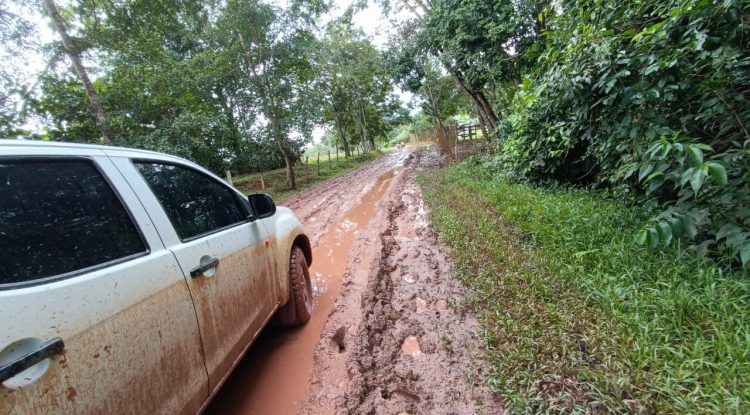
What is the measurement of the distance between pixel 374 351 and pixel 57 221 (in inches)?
82.7

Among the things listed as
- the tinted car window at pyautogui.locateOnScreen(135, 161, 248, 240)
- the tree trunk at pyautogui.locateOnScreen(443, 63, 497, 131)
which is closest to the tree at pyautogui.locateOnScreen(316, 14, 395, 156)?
the tree trunk at pyautogui.locateOnScreen(443, 63, 497, 131)

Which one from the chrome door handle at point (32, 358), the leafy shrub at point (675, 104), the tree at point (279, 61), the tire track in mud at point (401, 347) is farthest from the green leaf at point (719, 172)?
the tree at point (279, 61)

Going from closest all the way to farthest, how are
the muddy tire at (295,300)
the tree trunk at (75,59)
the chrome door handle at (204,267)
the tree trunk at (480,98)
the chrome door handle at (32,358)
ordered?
the chrome door handle at (32,358), the chrome door handle at (204,267), the muddy tire at (295,300), the tree trunk at (75,59), the tree trunk at (480,98)

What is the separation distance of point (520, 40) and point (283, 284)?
9.53 m

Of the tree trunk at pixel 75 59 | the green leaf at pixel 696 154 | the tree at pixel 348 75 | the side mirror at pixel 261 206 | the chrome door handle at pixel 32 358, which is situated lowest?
the green leaf at pixel 696 154

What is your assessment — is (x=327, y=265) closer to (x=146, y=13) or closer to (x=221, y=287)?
(x=221, y=287)

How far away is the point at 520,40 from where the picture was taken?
9.06 metres

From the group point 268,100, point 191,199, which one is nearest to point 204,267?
point 191,199

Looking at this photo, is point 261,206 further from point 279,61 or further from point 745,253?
point 279,61

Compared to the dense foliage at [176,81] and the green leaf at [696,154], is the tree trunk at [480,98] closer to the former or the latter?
Answer: the dense foliage at [176,81]

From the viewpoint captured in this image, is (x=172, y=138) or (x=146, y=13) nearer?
(x=146, y=13)

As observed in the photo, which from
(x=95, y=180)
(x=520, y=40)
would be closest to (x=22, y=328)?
(x=95, y=180)

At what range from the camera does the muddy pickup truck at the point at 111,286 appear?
98 centimetres

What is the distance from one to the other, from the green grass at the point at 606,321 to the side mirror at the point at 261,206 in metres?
1.93
